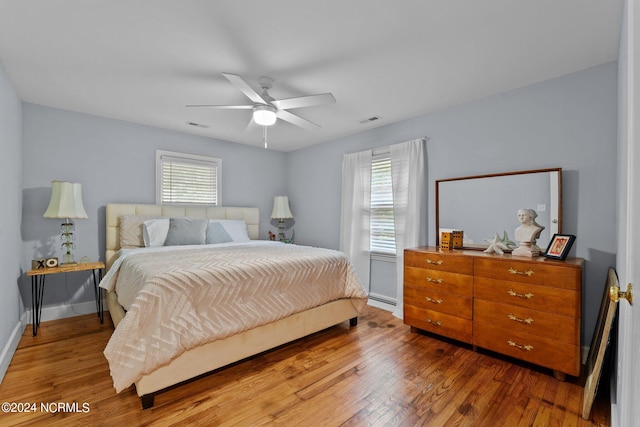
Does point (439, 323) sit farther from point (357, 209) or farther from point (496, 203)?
point (357, 209)

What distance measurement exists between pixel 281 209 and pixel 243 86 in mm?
2913

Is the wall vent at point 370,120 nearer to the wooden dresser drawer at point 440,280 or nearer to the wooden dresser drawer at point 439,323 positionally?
the wooden dresser drawer at point 440,280

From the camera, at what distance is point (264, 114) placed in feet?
8.52

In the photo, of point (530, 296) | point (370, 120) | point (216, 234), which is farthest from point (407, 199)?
point (216, 234)

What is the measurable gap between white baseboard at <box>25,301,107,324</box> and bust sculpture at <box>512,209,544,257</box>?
4.60 m

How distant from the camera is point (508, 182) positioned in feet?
9.32

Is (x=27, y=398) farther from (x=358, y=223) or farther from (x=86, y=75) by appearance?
(x=358, y=223)

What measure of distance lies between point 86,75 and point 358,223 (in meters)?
3.35

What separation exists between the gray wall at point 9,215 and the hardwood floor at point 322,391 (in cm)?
27

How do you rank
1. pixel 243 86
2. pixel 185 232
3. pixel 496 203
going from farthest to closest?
pixel 185 232, pixel 496 203, pixel 243 86

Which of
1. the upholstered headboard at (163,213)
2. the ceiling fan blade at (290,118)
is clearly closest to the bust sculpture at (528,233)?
the ceiling fan blade at (290,118)

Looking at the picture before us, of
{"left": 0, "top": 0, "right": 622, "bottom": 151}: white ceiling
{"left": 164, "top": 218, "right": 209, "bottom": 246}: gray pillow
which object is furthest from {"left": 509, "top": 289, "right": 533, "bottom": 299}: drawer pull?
{"left": 164, "top": 218, "right": 209, "bottom": 246}: gray pillow

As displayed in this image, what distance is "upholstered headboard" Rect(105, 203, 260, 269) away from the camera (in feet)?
11.7

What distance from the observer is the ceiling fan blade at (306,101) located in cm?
235
